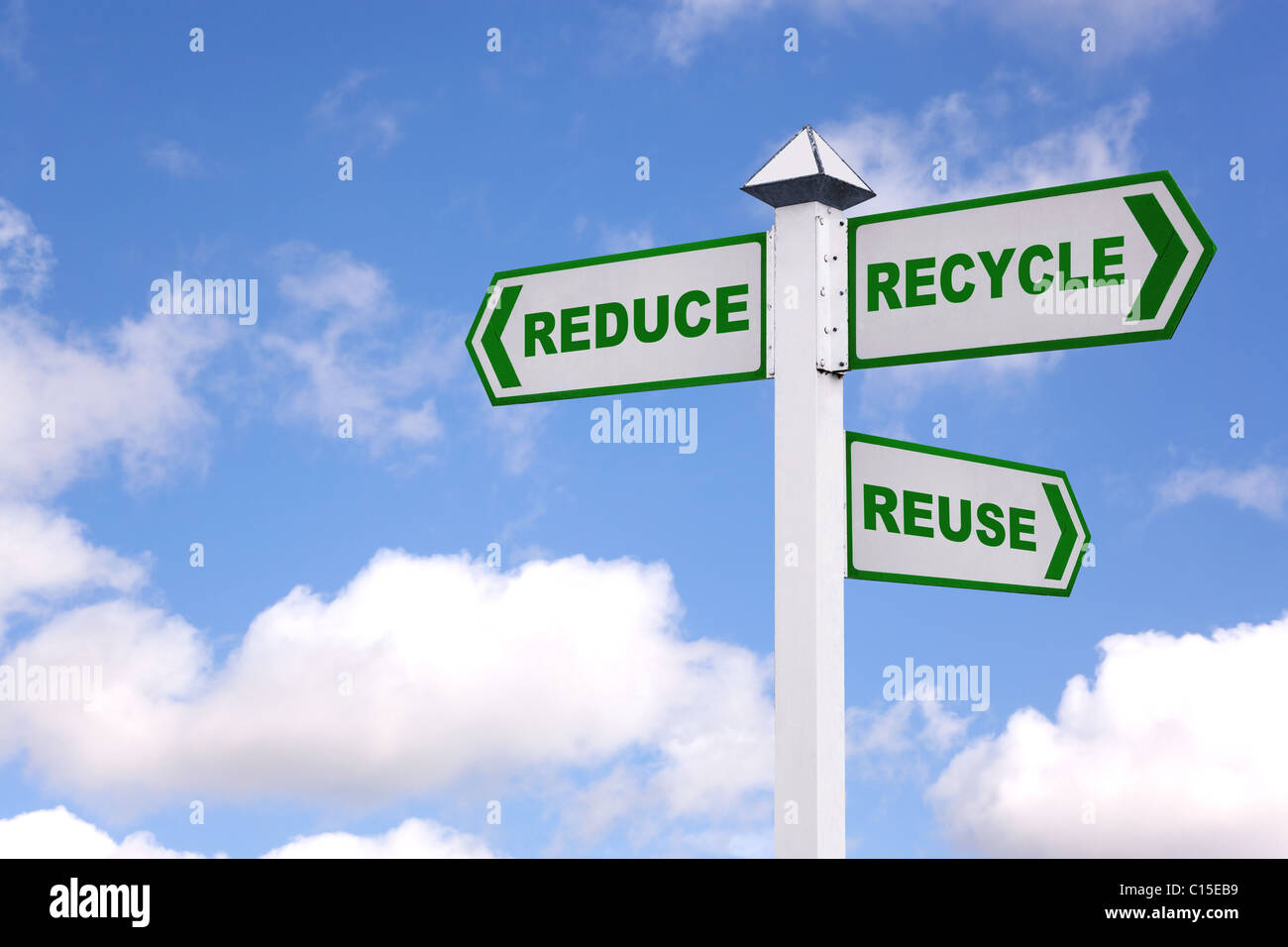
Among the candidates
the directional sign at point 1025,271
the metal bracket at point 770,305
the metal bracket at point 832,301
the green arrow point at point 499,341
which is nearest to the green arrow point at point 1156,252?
the directional sign at point 1025,271

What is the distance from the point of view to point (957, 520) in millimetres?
5805

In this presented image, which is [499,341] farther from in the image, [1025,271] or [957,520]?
[1025,271]

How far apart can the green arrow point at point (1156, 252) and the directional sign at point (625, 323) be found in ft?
3.88

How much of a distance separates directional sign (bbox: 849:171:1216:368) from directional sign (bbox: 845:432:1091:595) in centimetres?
46

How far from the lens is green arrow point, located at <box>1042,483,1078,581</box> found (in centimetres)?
604

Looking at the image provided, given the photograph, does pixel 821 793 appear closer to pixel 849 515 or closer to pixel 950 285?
pixel 849 515

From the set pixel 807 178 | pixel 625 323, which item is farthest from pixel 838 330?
pixel 625 323

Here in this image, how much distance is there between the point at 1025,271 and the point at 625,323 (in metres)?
1.34

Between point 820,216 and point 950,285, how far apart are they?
0.48m

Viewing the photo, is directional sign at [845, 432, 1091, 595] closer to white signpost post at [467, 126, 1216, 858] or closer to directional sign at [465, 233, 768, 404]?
white signpost post at [467, 126, 1216, 858]
